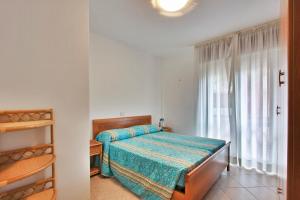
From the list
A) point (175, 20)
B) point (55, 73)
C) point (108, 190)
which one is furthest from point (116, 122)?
point (175, 20)

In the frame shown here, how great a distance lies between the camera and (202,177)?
201 cm

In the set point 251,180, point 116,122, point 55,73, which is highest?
point 55,73

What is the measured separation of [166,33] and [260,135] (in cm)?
275

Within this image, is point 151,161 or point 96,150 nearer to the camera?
point 151,161

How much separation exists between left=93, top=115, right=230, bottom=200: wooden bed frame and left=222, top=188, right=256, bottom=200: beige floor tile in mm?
230

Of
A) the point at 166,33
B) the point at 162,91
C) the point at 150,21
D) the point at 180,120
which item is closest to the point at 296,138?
the point at 150,21

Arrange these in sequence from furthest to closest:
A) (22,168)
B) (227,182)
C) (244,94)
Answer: (244,94), (227,182), (22,168)

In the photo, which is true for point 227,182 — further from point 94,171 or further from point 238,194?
point 94,171

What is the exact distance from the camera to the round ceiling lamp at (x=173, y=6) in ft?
6.84

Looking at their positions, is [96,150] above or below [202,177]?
above

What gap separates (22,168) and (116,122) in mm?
2530

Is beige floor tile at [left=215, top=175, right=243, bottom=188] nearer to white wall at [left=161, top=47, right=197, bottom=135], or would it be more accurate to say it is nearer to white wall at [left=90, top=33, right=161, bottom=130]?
white wall at [left=161, top=47, right=197, bottom=135]

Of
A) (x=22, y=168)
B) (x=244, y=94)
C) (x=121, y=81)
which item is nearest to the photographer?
(x=22, y=168)

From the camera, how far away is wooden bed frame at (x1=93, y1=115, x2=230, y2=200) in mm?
1750
